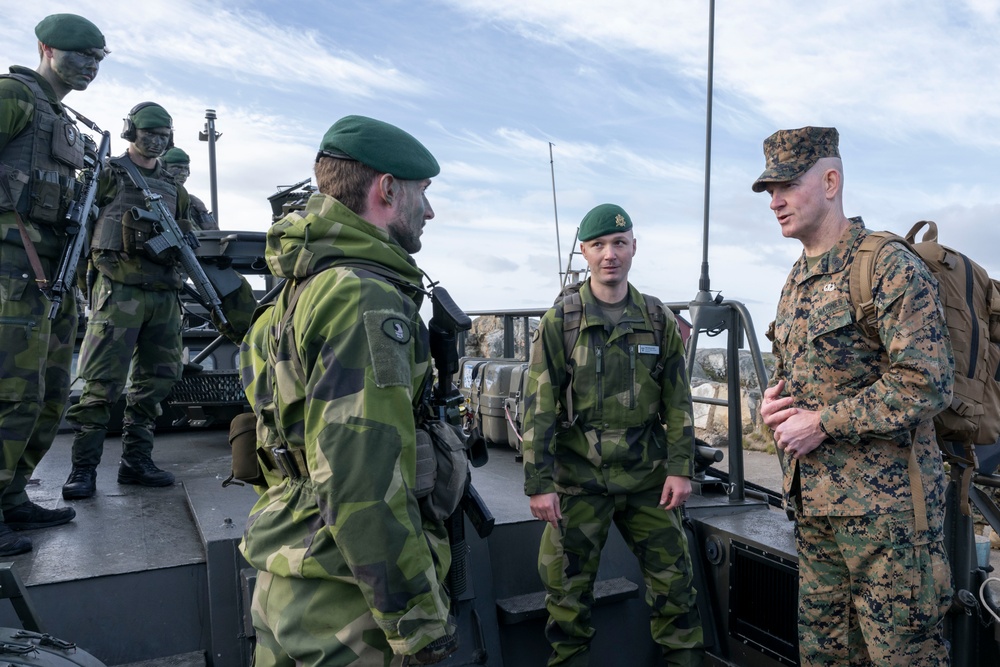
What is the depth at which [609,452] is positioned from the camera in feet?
9.57

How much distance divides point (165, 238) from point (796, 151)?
9.40 feet

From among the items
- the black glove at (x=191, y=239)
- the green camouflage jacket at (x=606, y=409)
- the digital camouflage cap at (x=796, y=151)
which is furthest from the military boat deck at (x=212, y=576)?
the digital camouflage cap at (x=796, y=151)

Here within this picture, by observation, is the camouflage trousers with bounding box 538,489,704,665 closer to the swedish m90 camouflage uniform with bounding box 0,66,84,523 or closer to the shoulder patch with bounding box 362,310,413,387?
the shoulder patch with bounding box 362,310,413,387

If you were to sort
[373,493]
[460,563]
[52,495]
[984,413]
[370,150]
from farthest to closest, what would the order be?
[52,495], [984,413], [460,563], [370,150], [373,493]

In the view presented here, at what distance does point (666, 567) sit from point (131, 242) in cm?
283

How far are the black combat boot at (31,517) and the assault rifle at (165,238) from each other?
1.28 meters

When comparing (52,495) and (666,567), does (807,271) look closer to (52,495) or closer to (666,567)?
(666,567)

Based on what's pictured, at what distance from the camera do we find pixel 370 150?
1.78m

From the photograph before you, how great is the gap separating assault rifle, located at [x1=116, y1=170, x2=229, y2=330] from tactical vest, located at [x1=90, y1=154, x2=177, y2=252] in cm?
4

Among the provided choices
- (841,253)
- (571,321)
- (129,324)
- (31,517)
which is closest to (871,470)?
(841,253)

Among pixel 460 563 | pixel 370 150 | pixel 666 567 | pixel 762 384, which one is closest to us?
pixel 370 150

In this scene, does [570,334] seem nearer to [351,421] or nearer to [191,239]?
[351,421]

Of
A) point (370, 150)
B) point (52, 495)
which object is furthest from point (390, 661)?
point (52, 495)

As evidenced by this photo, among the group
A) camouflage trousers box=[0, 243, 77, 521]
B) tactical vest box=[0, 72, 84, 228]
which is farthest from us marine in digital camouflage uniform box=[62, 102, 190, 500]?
tactical vest box=[0, 72, 84, 228]
